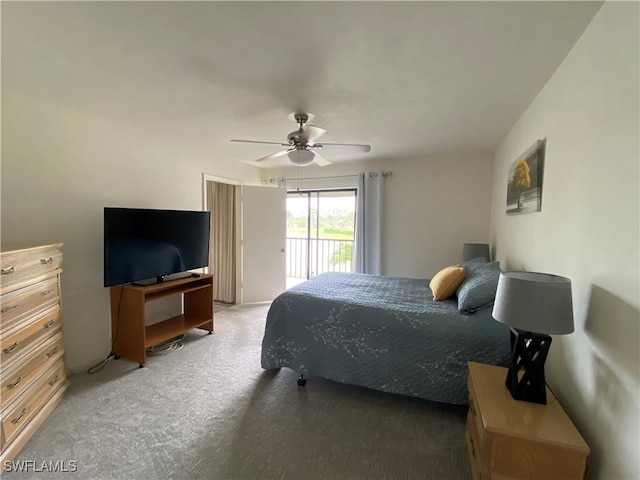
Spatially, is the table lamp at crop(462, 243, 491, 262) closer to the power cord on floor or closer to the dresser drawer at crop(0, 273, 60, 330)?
the power cord on floor

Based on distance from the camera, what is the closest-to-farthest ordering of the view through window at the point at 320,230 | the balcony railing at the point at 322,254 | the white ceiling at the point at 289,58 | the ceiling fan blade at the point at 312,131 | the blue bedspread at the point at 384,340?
the white ceiling at the point at 289,58 < the blue bedspread at the point at 384,340 < the ceiling fan blade at the point at 312,131 < the view through window at the point at 320,230 < the balcony railing at the point at 322,254

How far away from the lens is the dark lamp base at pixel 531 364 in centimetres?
132

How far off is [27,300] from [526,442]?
9.28 ft

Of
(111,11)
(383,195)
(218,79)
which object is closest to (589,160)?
(218,79)

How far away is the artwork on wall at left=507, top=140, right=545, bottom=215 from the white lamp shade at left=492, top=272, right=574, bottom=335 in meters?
0.98

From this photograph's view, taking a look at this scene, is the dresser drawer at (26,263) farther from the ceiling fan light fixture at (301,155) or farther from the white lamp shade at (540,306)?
the white lamp shade at (540,306)

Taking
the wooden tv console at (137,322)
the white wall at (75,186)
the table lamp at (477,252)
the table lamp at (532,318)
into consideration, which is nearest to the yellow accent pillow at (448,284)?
the table lamp at (532,318)

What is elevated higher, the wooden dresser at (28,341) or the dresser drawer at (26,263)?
the dresser drawer at (26,263)

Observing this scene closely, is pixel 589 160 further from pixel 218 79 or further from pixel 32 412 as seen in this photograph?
pixel 32 412

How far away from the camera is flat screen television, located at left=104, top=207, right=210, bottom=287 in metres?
2.48

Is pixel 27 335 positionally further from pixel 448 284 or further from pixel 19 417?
pixel 448 284

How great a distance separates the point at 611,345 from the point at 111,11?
2.54 m

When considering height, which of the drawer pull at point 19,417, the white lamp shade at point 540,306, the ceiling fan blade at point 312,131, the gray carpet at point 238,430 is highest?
the ceiling fan blade at point 312,131

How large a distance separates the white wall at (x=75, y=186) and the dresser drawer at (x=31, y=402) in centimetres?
40
